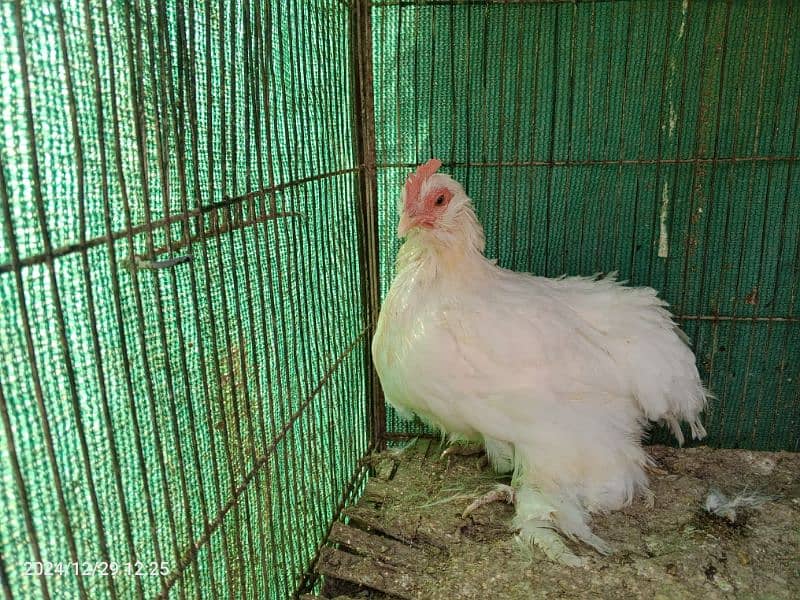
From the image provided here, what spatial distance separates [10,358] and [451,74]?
84.3 inches

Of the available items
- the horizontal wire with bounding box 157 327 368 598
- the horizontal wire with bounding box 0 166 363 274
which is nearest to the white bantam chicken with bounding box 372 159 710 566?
the horizontal wire with bounding box 157 327 368 598

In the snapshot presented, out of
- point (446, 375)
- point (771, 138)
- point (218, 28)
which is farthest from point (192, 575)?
point (771, 138)

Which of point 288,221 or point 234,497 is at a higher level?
point 288,221

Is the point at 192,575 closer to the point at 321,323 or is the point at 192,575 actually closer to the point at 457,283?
the point at 321,323

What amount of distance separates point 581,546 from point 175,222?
1785 mm

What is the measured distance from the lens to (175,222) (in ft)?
4.17

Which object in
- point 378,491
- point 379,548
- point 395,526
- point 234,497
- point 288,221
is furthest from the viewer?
point 378,491

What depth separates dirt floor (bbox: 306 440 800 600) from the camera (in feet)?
6.46

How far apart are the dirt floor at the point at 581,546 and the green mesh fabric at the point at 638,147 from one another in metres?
0.46

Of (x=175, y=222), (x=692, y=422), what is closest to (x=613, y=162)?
(x=692, y=422)

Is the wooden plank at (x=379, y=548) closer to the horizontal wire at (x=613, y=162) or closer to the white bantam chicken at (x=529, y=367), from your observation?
the white bantam chicken at (x=529, y=367)

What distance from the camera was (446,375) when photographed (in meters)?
2.17

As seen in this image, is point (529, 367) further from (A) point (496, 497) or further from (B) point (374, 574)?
(B) point (374, 574)

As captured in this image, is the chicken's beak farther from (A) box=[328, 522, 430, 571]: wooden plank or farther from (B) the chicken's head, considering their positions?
(A) box=[328, 522, 430, 571]: wooden plank
